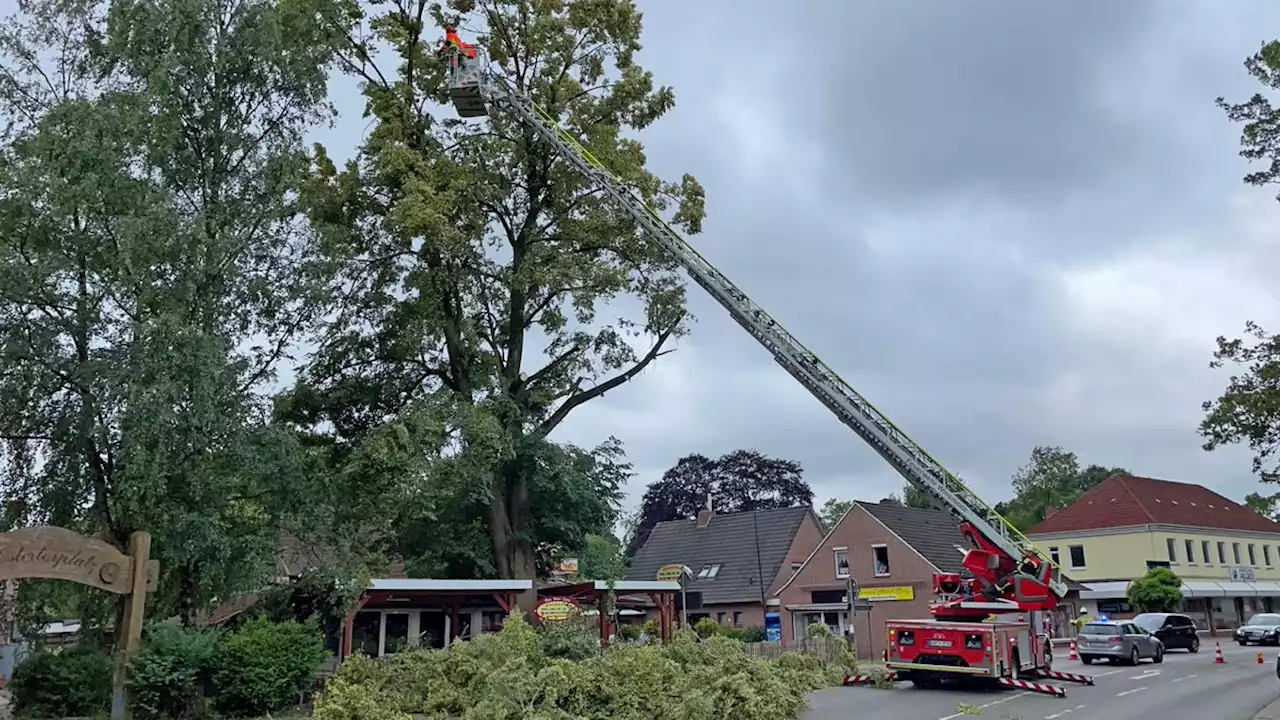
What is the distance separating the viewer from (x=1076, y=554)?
53500 millimetres

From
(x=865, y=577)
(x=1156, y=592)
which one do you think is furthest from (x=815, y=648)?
(x=1156, y=592)

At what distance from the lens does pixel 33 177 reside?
1673 centimetres

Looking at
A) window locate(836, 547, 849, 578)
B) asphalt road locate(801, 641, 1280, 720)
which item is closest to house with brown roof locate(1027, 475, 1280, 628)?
window locate(836, 547, 849, 578)

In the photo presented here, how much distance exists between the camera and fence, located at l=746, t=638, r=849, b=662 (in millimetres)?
26906

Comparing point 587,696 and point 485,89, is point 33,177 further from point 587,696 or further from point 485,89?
point 587,696

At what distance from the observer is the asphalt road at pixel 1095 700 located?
15.9 metres

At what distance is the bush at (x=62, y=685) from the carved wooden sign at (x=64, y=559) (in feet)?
10.5

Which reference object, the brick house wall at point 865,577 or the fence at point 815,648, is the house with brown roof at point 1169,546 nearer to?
the brick house wall at point 865,577

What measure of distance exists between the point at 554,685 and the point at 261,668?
6.06 m

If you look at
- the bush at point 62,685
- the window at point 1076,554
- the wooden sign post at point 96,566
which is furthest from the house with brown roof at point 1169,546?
the wooden sign post at point 96,566

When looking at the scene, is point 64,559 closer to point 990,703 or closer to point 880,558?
point 990,703

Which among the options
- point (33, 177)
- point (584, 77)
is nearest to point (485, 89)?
point (584, 77)

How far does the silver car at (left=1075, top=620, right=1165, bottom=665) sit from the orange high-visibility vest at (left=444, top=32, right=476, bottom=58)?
23.4 metres

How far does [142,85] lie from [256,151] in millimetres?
2363
